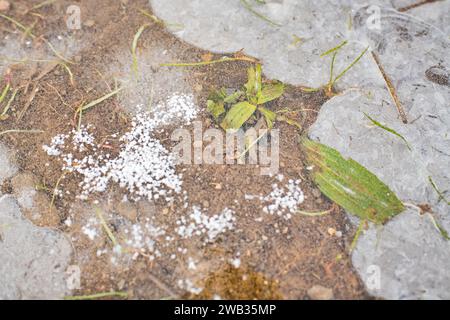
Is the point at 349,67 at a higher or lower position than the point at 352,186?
higher

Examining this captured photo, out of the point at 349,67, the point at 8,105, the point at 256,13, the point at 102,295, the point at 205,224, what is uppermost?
the point at 256,13

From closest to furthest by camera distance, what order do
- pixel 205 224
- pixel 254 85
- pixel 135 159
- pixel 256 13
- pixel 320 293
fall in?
pixel 320 293, pixel 205 224, pixel 135 159, pixel 254 85, pixel 256 13

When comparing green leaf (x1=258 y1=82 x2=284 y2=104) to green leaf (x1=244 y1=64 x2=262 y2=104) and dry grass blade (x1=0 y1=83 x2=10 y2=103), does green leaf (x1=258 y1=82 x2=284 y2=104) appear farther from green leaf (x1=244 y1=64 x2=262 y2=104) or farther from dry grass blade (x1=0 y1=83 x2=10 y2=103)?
dry grass blade (x1=0 y1=83 x2=10 y2=103)

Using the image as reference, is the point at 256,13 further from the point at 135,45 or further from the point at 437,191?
the point at 437,191

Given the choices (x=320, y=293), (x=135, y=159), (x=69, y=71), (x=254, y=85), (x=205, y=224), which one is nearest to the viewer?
(x=320, y=293)

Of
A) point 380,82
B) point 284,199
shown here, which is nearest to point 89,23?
point 284,199

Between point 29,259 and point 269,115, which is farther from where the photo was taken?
point 269,115

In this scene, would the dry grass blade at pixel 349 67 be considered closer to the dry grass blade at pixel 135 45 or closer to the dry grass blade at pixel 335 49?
the dry grass blade at pixel 335 49
